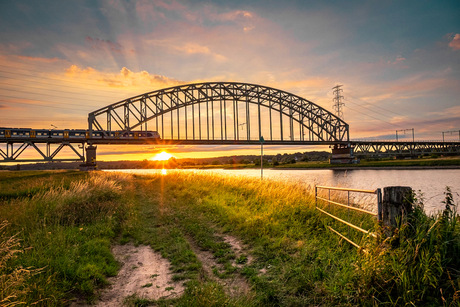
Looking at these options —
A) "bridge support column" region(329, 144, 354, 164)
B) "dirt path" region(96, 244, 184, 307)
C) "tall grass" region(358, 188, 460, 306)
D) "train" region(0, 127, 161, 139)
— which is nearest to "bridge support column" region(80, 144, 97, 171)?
"train" region(0, 127, 161, 139)

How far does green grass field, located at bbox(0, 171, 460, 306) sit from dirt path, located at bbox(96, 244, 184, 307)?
0.81ft

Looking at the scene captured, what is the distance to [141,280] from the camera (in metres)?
6.44

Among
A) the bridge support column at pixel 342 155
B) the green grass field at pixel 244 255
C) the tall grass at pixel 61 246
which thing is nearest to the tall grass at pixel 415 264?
the green grass field at pixel 244 255

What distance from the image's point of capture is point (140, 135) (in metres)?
59.4

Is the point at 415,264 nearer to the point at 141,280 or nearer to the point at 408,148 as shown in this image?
the point at 141,280

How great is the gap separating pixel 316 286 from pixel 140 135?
59.4m

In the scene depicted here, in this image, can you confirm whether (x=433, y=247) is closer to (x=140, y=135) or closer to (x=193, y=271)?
(x=193, y=271)

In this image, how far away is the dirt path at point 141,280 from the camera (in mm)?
5664

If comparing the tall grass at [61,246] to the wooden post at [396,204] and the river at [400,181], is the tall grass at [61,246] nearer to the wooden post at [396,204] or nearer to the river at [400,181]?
the wooden post at [396,204]

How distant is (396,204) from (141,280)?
6.22 m

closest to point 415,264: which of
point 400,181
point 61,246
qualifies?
point 61,246

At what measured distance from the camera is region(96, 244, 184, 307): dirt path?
5664 mm

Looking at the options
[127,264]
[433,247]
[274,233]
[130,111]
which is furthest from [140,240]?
[130,111]

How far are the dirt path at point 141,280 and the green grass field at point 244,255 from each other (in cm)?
25
